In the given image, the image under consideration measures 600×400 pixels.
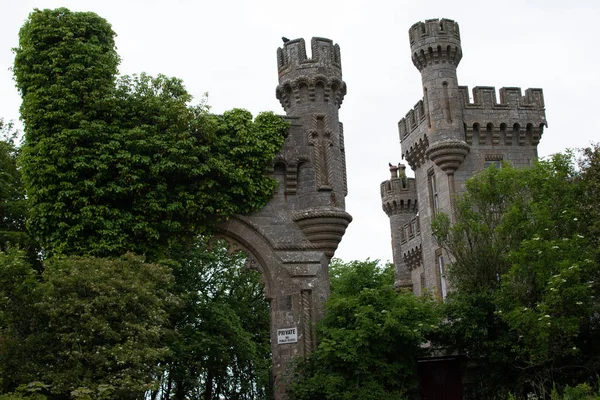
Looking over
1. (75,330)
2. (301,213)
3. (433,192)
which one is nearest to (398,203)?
(433,192)

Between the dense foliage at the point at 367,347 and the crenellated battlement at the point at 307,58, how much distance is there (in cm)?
629

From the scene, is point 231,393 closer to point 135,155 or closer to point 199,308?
point 199,308

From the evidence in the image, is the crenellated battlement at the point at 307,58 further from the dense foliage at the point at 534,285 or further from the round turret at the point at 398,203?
the round turret at the point at 398,203

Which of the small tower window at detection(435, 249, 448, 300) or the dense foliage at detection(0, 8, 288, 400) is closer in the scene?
the dense foliage at detection(0, 8, 288, 400)

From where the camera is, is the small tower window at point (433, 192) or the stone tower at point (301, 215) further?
the small tower window at point (433, 192)

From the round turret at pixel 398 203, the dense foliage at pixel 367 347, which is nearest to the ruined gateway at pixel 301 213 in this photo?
the dense foliage at pixel 367 347

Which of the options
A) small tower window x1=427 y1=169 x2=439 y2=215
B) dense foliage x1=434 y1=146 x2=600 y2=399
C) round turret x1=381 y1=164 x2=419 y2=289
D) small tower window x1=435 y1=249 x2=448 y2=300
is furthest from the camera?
round turret x1=381 y1=164 x2=419 y2=289

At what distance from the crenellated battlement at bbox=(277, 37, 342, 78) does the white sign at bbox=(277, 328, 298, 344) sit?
6995 mm

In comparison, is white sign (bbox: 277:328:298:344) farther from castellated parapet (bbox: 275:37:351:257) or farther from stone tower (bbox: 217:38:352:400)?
castellated parapet (bbox: 275:37:351:257)

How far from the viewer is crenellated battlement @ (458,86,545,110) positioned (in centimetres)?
3173

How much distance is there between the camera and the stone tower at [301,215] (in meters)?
20.0

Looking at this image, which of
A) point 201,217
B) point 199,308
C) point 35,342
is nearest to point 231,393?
point 199,308

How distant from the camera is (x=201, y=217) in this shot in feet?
65.5

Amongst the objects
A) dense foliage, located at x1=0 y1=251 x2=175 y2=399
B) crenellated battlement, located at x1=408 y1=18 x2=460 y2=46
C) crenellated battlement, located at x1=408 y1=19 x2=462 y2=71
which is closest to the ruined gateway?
dense foliage, located at x1=0 y1=251 x2=175 y2=399
